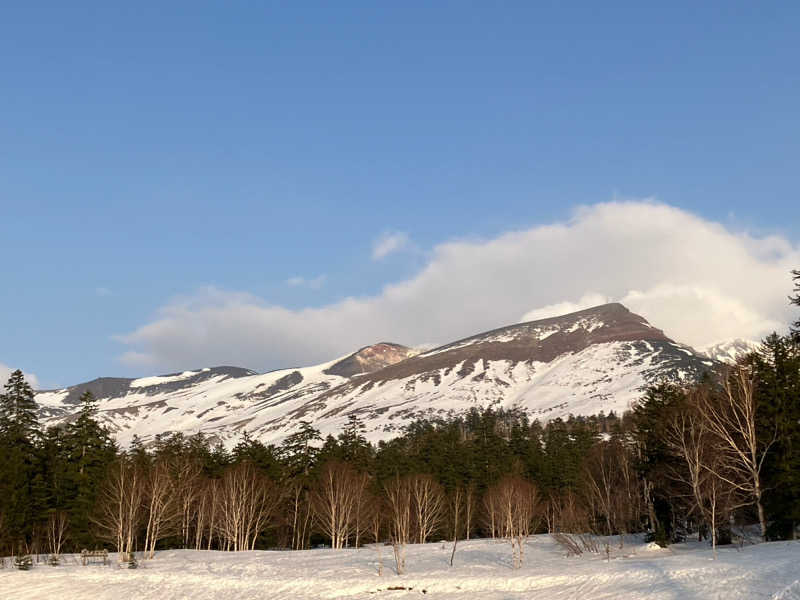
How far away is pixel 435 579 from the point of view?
140 ft

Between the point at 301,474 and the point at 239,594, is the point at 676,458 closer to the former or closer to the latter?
the point at 239,594

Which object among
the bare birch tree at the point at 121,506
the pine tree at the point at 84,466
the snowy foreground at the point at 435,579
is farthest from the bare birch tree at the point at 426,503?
the pine tree at the point at 84,466

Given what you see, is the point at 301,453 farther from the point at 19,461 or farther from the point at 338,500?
the point at 19,461

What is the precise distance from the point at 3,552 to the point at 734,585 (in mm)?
61434

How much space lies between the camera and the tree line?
51.5m

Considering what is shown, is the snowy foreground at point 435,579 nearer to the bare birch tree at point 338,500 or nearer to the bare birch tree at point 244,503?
the bare birch tree at point 244,503

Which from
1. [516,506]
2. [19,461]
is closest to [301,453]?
[19,461]

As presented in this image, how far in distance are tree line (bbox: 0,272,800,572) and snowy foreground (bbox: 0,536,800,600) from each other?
150 inches

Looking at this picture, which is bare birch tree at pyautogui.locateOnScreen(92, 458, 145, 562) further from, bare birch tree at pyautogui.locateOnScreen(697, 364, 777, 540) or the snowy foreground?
bare birch tree at pyautogui.locateOnScreen(697, 364, 777, 540)

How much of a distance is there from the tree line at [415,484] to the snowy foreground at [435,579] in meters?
3.80

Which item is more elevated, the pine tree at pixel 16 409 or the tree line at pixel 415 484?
the pine tree at pixel 16 409

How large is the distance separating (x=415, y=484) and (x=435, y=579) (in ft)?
102

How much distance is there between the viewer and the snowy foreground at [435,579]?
108 ft

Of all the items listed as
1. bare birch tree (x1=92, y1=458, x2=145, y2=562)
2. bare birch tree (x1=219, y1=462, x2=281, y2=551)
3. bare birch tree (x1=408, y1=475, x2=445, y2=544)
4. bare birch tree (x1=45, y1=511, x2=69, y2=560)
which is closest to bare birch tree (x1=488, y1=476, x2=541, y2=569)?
bare birch tree (x1=408, y1=475, x2=445, y2=544)
